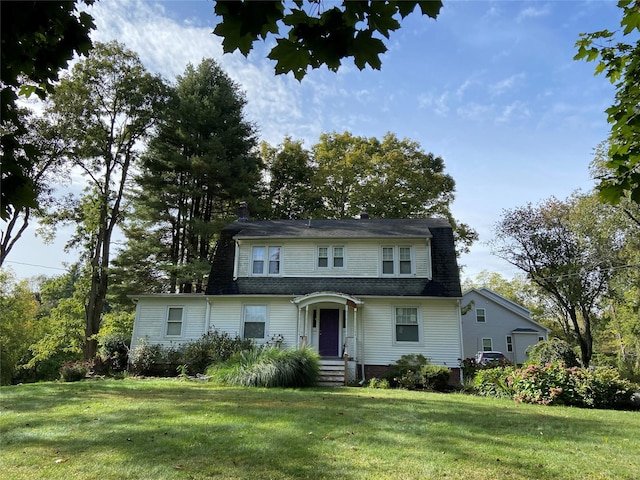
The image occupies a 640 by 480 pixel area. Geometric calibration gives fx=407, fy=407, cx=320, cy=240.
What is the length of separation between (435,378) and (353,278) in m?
5.75

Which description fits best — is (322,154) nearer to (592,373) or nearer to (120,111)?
(120,111)

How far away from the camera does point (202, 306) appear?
1777cm

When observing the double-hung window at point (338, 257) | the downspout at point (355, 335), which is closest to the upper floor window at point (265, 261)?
the double-hung window at point (338, 257)

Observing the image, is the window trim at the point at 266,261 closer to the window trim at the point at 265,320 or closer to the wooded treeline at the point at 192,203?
the window trim at the point at 265,320

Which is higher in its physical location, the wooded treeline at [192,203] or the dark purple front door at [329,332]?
the wooded treeline at [192,203]

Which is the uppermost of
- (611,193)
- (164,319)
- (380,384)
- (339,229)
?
(339,229)

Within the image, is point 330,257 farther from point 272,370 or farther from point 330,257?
point 272,370

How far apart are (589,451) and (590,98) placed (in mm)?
5440

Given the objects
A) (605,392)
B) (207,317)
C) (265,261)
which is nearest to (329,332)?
(265,261)

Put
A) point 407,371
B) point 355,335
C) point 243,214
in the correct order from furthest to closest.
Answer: point 243,214 < point 355,335 < point 407,371

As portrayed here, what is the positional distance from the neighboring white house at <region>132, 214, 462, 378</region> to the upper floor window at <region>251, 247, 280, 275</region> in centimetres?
5

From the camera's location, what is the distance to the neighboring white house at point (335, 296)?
16.0 m

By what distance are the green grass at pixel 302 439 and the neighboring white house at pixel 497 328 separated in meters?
24.8

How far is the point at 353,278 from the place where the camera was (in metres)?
Result: 17.6
